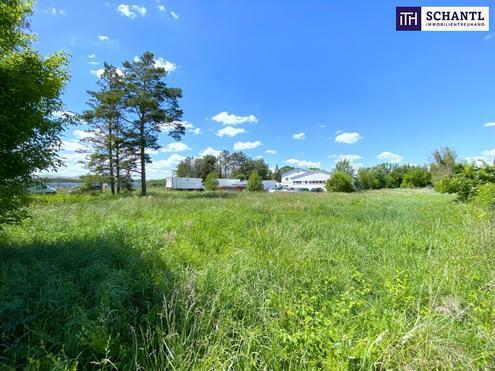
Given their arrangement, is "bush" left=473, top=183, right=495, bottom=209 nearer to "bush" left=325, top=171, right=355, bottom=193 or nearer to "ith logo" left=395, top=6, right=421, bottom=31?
"ith logo" left=395, top=6, right=421, bottom=31

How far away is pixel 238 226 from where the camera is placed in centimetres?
677

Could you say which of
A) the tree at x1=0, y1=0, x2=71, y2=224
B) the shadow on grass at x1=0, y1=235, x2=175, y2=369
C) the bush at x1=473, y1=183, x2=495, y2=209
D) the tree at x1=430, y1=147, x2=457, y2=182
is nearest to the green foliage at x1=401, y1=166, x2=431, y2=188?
the tree at x1=430, y1=147, x2=457, y2=182

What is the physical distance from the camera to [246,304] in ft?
9.27

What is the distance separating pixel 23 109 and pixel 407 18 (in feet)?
32.6

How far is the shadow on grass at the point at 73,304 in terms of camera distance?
213 cm

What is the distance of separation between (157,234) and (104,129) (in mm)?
21434

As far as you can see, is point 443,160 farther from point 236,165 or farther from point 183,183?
point 236,165

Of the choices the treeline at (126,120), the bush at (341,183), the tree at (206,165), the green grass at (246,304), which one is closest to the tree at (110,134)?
the treeline at (126,120)

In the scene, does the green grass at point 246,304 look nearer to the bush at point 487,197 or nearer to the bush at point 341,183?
the bush at point 487,197

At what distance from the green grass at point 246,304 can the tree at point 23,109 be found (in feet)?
3.89

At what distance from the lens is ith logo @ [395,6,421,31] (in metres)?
7.18

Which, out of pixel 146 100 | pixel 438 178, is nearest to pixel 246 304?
pixel 146 100

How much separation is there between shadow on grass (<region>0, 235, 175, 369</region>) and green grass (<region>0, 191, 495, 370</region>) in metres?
0.02

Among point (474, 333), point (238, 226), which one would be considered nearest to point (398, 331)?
point (474, 333)
